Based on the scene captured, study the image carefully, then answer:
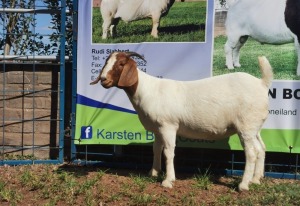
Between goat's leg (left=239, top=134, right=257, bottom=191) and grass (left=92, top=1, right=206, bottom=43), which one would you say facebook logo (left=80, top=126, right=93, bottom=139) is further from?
goat's leg (left=239, top=134, right=257, bottom=191)

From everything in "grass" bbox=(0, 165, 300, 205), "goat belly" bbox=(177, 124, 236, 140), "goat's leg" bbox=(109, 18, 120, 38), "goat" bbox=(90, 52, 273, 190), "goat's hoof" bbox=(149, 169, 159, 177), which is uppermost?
"goat's leg" bbox=(109, 18, 120, 38)

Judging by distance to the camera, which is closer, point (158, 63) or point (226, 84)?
point (226, 84)

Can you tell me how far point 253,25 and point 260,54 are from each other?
462 millimetres

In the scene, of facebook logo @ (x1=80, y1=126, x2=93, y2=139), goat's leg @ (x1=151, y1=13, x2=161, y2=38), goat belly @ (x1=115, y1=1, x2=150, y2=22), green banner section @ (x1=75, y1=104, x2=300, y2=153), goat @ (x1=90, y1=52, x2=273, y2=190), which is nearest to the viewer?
goat @ (x1=90, y1=52, x2=273, y2=190)

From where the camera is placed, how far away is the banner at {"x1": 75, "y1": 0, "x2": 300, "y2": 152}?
6836 mm

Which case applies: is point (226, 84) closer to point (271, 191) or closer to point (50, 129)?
point (271, 191)

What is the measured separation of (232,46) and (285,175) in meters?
2.15

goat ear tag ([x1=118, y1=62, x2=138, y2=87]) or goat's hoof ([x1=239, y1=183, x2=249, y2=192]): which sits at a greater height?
goat ear tag ([x1=118, y1=62, x2=138, y2=87])

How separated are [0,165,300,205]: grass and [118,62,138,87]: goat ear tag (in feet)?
4.64

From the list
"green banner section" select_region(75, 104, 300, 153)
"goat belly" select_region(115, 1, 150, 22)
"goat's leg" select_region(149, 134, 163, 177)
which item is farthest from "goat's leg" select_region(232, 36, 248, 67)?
"goat's leg" select_region(149, 134, 163, 177)

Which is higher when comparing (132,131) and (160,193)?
(132,131)

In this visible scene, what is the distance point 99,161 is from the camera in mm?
7711

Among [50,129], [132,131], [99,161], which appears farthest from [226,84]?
[50,129]

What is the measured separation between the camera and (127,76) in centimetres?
614
